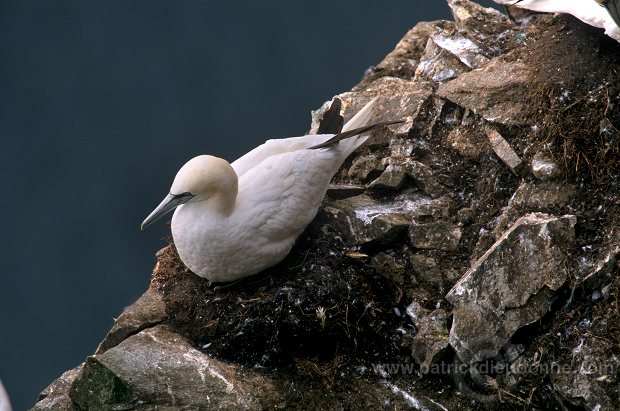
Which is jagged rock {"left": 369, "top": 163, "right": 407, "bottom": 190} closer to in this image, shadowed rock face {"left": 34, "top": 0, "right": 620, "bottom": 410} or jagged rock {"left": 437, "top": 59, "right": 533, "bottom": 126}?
shadowed rock face {"left": 34, "top": 0, "right": 620, "bottom": 410}

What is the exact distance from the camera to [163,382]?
17.6 ft

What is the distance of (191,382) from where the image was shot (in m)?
5.41

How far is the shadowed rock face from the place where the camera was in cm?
535

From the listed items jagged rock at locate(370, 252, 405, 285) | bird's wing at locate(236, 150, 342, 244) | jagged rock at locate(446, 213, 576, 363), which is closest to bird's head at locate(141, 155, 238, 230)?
bird's wing at locate(236, 150, 342, 244)

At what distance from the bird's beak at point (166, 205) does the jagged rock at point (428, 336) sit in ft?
5.39

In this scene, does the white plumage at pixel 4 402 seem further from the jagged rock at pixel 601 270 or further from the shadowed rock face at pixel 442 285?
the jagged rock at pixel 601 270

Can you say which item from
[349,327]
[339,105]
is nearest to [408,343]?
[349,327]

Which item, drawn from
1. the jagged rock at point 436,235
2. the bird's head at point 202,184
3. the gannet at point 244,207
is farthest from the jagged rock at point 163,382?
the jagged rock at point 436,235

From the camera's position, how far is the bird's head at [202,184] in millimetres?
5843

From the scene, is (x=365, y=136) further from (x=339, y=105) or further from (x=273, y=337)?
(x=273, y=337)

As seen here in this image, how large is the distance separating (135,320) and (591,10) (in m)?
3.73

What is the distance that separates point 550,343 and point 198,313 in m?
2.23

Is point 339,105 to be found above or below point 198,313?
above

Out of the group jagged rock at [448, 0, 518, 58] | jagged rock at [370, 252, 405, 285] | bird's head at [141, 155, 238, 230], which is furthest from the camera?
jagged rock at [448, 0, 518, 58]
